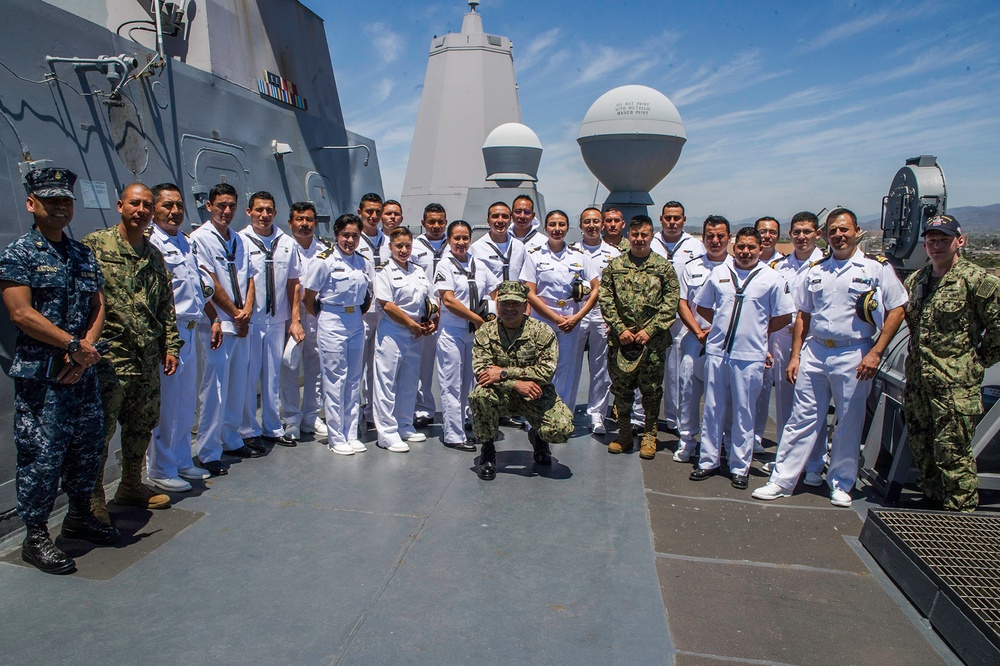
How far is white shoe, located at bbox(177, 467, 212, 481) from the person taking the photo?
383cm

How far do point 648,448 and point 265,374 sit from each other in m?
2.76

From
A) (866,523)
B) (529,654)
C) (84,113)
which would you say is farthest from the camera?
(84,113)

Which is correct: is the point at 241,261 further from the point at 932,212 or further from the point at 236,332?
the point at 932,212

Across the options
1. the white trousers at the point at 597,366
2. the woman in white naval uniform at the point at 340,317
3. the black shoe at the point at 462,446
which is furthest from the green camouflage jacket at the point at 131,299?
the white trousers at the point at 597,366

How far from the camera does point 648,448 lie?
177 inches

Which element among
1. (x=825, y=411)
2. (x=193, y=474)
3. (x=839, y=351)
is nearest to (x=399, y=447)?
(x=193, y=474)

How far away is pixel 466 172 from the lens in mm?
17016

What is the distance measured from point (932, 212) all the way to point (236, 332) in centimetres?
535

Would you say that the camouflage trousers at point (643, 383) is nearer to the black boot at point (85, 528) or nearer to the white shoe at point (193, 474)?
the white shoe at point (193, 474)

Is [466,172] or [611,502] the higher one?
[466,172]

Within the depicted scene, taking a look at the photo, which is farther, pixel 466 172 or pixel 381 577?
pixel 466 172

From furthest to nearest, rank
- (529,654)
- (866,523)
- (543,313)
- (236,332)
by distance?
(543,313) < (236,332) < (866,523) < (529,654)

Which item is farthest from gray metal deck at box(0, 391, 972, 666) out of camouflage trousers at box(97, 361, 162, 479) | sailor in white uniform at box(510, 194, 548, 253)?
sailor in white uniform at box(510, 194, 548, 253)

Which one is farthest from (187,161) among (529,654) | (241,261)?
(529,654)
